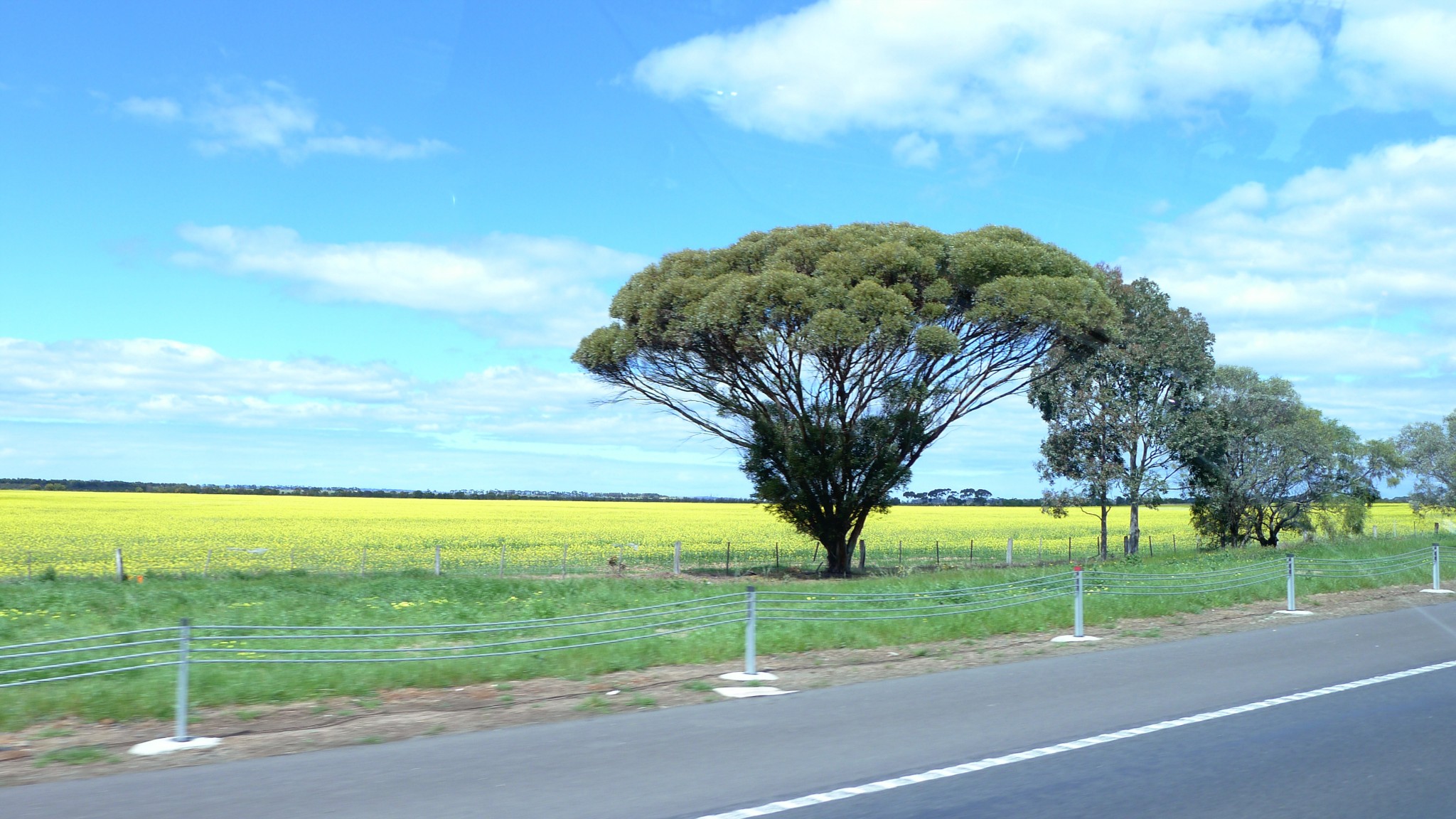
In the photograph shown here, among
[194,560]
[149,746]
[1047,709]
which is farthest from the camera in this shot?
[194,560]

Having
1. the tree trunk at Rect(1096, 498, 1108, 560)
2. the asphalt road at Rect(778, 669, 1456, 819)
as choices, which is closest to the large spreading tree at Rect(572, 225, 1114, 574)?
the tree trunk at Rect(1096, 498, 1108, 560)

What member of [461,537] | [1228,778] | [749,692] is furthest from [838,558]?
[1228,778]

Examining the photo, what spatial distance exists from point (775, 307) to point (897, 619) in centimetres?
1559

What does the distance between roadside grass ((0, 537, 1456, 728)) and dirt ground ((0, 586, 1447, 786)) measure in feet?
0.97

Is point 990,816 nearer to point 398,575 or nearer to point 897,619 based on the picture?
point 897,619

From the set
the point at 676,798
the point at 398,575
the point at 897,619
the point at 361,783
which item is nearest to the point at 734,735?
the point at 676,798

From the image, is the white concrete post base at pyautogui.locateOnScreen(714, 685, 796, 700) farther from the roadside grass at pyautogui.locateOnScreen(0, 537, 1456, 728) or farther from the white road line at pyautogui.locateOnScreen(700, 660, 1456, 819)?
the white road line at pyautogui.locateOnScreen(700, 660, 1456, 819)

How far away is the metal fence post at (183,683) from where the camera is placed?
8.22 m

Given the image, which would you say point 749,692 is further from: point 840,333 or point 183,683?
point 840,333

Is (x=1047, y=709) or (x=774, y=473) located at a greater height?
(x=774, y=473)

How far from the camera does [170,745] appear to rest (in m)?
8.02

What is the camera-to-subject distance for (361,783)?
6781mm

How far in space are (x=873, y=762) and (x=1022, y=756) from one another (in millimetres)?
1025

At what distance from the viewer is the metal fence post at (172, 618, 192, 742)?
822 centimetres
